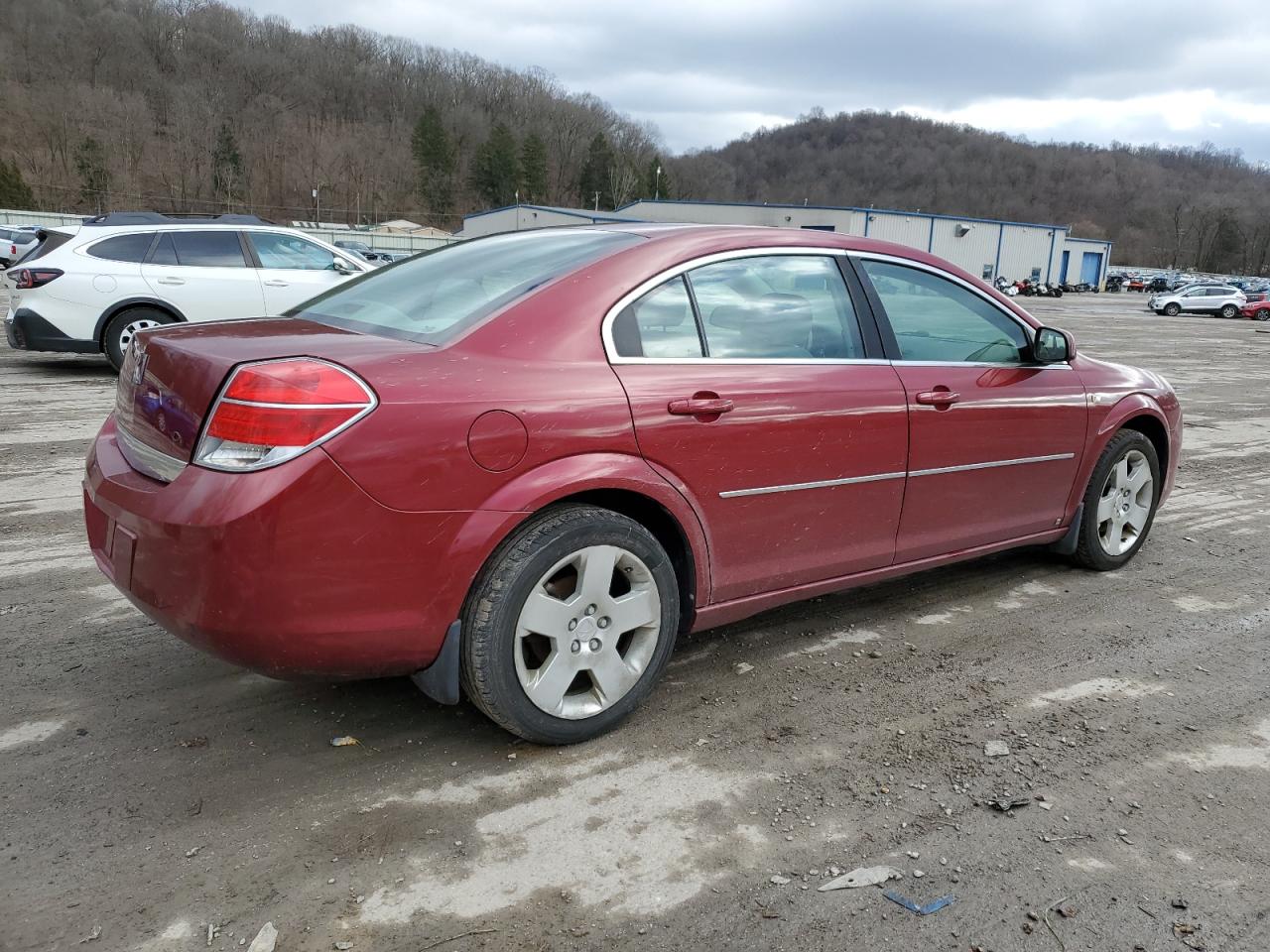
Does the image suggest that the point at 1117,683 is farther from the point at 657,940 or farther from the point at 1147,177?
the point at 1147,177

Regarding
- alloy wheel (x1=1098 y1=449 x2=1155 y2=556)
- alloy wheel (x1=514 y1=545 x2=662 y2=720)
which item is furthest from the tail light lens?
alloy wheel (x1=1098 y1=449 x2=1155 y2=556)

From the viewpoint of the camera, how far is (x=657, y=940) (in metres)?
2.17

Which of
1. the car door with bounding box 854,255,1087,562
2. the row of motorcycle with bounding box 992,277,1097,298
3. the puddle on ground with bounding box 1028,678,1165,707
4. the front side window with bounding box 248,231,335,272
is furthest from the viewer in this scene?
the row of motorcycle with bounding box 992,277,1097,298

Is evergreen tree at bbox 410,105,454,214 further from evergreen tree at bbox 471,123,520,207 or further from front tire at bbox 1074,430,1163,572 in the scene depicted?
front tire at bbox 1074,430,1163,572

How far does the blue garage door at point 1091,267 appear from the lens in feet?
263

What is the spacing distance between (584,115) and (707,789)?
15599cm

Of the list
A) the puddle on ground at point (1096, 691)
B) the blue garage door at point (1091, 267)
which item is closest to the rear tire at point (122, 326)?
the puddle on ground at point (1096, 691)

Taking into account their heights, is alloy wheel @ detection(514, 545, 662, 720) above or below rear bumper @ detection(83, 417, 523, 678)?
below

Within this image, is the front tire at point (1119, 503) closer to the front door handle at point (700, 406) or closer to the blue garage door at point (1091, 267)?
the front door handle at point (700, 406)

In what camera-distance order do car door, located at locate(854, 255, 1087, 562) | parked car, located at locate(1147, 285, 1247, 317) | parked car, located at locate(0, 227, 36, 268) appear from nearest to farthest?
car door, located at locate(854, 255, 1087, 562) → parked car, located at locate(0, 227, 36, 268) → parked car, located at locate(1147, 285, 1247, 317)

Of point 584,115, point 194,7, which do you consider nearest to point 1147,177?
point 584,115

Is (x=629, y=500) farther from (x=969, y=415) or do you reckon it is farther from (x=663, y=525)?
(x=969, y=415)

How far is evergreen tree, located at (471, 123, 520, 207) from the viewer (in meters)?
125

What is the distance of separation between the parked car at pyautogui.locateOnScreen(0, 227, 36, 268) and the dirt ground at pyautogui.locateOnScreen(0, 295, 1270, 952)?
37813 millimetres
